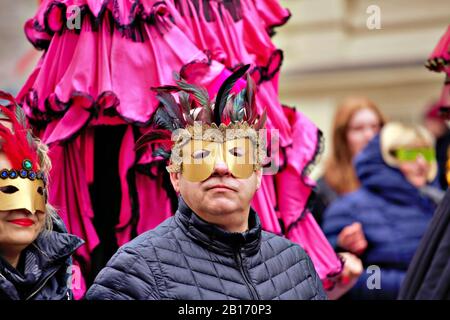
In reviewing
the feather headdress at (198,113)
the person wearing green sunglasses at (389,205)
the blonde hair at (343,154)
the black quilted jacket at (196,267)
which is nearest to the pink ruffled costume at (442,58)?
the feather headdress at (198,113)

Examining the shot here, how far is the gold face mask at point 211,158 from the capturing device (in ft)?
9.48

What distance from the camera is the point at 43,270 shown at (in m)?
2.98

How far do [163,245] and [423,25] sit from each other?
285 inches

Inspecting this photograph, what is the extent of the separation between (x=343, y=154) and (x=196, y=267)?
3.35 meters

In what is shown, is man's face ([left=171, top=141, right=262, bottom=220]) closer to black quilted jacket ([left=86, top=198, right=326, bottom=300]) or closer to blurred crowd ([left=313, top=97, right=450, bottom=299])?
Answer: black quilted jacket ([left=86, top=198, right=326, bottom=300])

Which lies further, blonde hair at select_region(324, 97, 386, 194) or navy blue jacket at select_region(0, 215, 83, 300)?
blonde hair at select_region(324, 97, 386, 194)

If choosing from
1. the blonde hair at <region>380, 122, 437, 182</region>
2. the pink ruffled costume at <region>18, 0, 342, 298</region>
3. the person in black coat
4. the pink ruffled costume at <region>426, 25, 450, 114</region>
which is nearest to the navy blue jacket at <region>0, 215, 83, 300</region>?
the pink ruffled costume at <region>18, 0, 342, 298</region>

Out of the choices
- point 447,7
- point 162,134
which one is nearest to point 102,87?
point 162,134

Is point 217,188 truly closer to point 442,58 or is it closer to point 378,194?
point 442,58

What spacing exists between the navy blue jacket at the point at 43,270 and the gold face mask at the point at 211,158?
0.41 meters

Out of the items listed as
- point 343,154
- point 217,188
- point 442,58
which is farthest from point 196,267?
point 343,154

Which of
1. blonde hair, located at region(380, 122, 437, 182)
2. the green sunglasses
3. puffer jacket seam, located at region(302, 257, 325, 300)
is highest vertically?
puffer jacket seam, located at region(302, 257, 325, 300)

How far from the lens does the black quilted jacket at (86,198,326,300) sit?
2.81 meters

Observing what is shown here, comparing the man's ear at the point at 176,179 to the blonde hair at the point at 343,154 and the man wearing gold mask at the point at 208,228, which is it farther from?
the blonde hair at the point at 343,154
